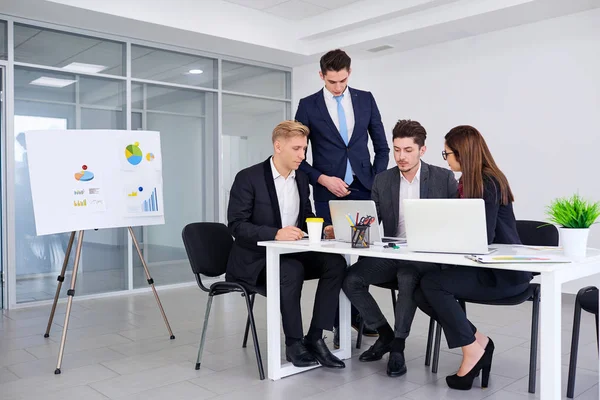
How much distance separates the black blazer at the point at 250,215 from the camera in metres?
3.13

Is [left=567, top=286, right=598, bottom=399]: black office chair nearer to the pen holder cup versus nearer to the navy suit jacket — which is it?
the pen holder cup

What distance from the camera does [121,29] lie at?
5.45 metres

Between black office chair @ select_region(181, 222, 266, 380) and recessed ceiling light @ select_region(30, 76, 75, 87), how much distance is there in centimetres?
284

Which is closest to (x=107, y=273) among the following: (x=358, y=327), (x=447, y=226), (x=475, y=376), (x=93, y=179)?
(x=93, y=179)

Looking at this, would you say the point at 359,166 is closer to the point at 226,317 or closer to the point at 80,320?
the point at 226,317

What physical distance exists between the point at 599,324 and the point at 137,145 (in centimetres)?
307

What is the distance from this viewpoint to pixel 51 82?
5289 mm

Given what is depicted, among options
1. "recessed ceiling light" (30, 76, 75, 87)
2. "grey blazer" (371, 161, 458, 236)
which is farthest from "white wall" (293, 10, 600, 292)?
"recessed ceiling light" (30, 76, 75, 87)

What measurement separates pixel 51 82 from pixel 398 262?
3.86 m

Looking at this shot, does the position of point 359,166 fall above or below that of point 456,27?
below

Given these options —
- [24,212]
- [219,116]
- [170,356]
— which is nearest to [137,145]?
[170,356]

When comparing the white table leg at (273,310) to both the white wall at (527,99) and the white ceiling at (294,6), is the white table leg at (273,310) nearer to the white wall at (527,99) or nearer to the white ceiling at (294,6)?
the white wall at (527,99)

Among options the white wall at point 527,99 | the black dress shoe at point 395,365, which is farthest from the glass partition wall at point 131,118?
the black dress shoe at point 395,365

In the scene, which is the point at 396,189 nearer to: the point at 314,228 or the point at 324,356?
the point at 314,228
